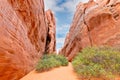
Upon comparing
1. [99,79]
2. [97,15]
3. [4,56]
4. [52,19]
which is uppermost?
[52,19]

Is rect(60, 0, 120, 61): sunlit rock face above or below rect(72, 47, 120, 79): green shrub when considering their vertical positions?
above

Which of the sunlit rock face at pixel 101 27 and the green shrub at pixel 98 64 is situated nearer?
the green shrub at pixel 98 64

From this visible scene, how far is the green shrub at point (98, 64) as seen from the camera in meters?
8.41

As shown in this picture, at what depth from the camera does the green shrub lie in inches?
331

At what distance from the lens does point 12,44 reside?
688cm

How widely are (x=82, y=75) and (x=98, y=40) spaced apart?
7.01 metres

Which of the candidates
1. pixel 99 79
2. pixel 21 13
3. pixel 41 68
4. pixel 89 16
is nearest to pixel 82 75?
pixel 99 79

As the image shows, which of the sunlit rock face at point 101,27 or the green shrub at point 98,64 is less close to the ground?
the sunlit rock face at point 101,27

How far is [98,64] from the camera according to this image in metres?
9.52

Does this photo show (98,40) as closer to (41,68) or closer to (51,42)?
(41,68)

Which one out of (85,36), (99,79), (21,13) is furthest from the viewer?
(85,36)

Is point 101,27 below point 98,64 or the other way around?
the other way around

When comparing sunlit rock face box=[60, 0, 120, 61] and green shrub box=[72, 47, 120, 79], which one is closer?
green shrub box=[72, 47, 120, 79]

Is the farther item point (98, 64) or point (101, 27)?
point (101, 27)
